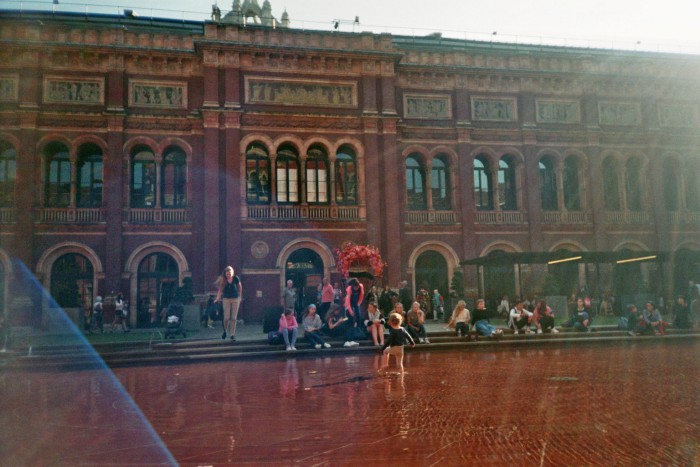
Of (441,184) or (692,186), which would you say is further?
(692,186)

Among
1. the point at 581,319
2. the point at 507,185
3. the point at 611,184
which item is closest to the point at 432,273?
the point at 507,185

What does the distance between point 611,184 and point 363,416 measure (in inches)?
1138

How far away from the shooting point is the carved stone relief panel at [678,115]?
104ft

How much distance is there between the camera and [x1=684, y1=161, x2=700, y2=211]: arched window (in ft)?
104

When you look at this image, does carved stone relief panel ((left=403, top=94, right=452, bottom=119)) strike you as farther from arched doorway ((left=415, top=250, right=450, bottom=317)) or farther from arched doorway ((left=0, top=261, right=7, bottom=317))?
arched doorway ((left=0, top=261, right=7, bottom=317))

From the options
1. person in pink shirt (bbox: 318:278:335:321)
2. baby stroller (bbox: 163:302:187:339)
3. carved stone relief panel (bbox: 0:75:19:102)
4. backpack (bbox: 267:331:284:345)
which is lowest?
backpack (bbox: 267:331:284:345)

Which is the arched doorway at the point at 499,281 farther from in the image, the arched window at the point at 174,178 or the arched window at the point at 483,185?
the arched window at the point at 174,178

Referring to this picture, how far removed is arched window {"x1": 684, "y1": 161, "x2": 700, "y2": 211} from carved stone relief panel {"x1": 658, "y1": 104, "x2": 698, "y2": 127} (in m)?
2.43

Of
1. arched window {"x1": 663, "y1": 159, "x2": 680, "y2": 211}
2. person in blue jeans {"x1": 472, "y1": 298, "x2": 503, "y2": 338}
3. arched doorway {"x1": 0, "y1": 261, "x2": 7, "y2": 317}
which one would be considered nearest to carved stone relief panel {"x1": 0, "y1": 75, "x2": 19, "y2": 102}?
arched doorway {"x1": 0, "y1": 261, "x2": 7, "y2": 317}

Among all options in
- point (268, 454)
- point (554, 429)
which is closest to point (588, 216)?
point (554, 429)

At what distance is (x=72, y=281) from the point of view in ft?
80.7

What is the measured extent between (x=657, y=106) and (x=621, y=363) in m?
25.2

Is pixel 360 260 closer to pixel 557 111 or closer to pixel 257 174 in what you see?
pixel 257 174

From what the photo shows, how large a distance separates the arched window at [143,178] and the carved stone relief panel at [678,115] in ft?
92.5
